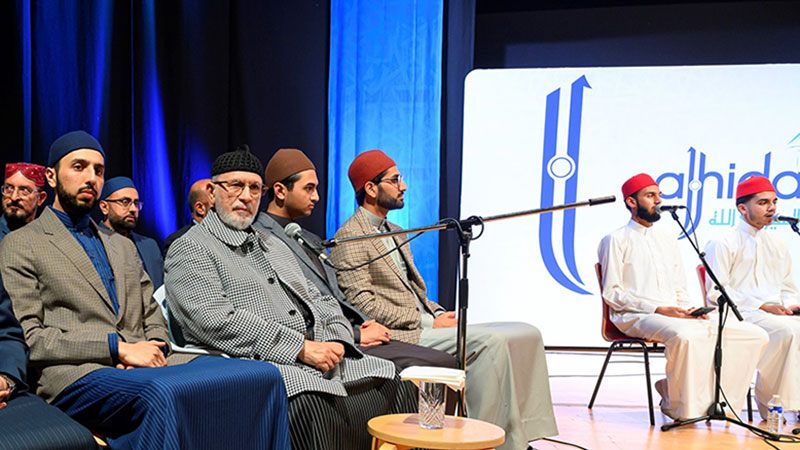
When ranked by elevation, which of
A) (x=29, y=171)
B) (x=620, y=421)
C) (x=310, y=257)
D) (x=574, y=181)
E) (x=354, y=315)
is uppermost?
(x=574, y=181)

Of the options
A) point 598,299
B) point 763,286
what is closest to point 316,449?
point 763,286

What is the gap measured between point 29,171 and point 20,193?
13cm

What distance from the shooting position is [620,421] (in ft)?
14.2

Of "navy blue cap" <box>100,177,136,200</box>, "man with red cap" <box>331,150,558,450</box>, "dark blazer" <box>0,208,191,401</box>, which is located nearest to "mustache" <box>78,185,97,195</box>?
"dark blazer" <box>0,208,191,401</box>

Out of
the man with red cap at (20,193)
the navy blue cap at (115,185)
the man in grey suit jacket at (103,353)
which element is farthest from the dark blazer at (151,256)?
the man in grey suit jacket at (103,353)

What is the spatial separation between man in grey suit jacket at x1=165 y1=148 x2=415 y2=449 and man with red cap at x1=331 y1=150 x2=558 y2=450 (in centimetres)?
41

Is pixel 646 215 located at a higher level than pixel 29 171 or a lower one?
lower

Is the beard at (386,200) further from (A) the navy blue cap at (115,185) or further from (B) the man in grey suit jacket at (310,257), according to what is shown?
(A) the navy blue cap at (115,185)

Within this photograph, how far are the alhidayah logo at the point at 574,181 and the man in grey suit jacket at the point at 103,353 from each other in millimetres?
4418

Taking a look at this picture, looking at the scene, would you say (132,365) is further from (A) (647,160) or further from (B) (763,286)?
(A) (647,160)

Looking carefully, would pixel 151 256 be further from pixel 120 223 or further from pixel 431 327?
pixel 431 327

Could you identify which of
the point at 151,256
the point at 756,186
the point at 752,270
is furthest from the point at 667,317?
the point at 151,256

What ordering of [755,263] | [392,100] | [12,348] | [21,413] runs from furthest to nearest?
[392,100] → [755,263] → [12,348] → [21,413]

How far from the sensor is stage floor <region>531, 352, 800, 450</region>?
3.86 meters
